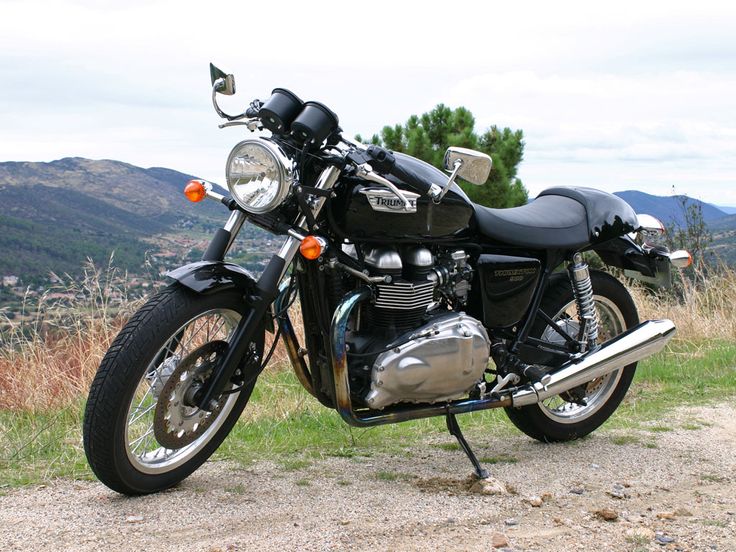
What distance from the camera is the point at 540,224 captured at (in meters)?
4.44

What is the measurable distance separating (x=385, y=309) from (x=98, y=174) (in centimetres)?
6364

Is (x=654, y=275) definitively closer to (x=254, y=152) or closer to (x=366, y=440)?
(x=366, y=440)

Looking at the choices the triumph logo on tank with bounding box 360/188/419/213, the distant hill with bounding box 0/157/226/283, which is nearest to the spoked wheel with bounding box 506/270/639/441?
the triumph logo on tank with bounding box 360/188/419/213

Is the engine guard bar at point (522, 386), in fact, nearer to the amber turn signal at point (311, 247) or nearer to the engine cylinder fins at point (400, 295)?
the engine cylinder fins at point (400, 295)

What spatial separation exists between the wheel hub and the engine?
2.01 ft

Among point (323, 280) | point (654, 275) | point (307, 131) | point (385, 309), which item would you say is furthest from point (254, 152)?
point (654, 275)

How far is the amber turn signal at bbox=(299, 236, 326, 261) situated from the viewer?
11.3 ft

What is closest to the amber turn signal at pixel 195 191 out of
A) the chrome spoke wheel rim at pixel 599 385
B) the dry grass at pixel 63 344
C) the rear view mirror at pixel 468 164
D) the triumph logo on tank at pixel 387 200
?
the triumph logo on tank at pixel 387 200

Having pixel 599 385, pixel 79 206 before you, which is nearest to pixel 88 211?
pixel 79 206

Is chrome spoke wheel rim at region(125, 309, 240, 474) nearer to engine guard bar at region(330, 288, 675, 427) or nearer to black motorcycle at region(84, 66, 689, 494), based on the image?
black motorcycle at region(84, 66, 689, 494)

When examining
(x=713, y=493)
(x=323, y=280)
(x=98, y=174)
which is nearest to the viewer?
(x=323, y=280)

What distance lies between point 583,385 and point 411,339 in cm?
147

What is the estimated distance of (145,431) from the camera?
3840 millimetres

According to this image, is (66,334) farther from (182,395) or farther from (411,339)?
(411,339)
